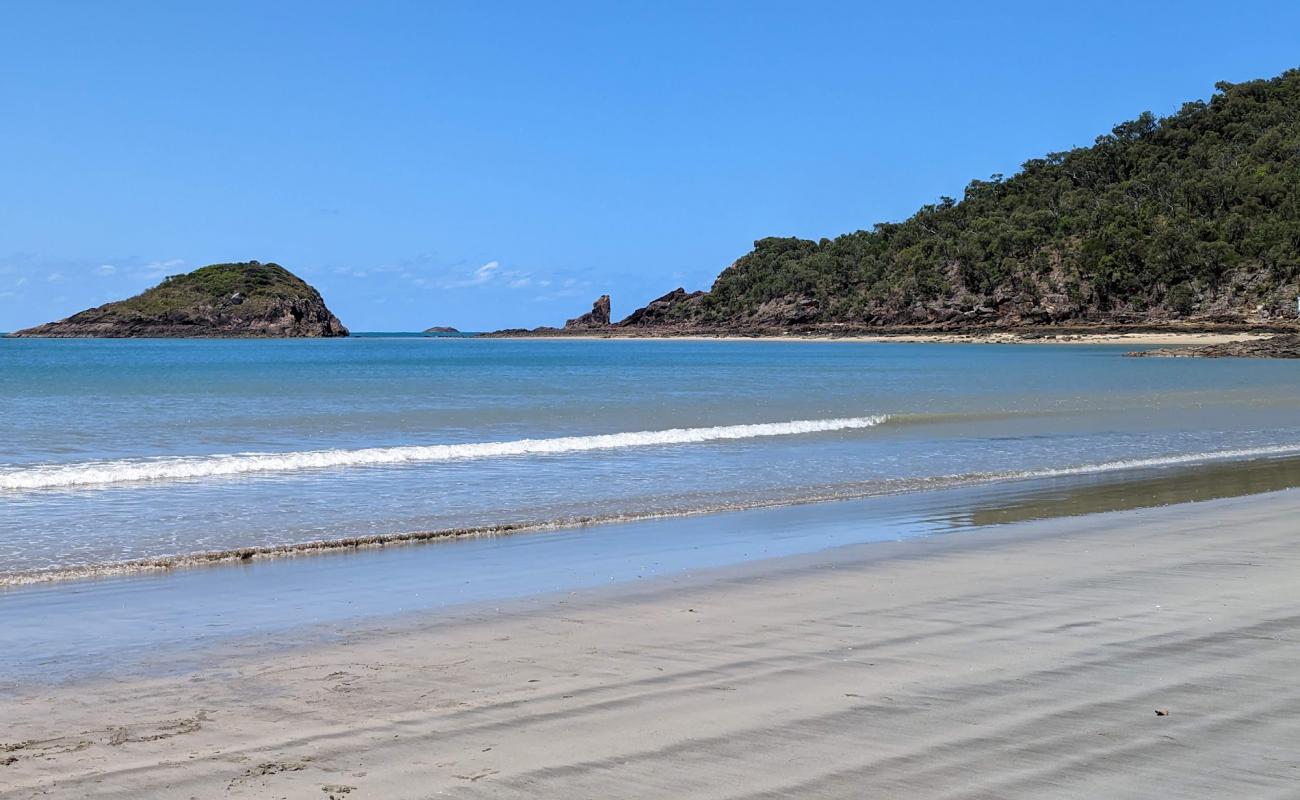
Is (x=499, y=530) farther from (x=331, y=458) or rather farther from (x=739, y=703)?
(x=331, y=458)

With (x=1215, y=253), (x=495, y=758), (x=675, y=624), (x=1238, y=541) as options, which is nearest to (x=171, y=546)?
(x=675, y=624)

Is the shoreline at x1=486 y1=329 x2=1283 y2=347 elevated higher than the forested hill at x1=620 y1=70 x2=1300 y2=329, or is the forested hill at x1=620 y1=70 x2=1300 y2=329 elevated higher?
the forested hill at x1=620 y1=70 x2=1300 y2=329

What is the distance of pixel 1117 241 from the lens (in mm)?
125375

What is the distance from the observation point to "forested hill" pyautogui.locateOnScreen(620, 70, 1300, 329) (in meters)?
114

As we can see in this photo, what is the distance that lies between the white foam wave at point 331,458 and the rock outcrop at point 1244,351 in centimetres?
5522

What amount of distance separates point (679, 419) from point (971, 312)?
122 m

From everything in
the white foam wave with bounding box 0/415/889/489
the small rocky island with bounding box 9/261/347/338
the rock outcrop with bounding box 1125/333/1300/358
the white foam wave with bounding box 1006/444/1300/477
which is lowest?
the white foam wave with bounding box 1006/444/1300/477

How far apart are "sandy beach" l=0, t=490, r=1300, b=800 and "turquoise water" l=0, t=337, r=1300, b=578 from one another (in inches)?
185

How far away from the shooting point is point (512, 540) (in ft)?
35.9

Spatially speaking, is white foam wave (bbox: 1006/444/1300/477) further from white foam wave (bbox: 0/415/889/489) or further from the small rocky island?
the small rocky island

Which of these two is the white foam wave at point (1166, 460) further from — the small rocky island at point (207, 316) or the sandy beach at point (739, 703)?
the small rocky island at point (207, 316)

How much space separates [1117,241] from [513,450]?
395ft

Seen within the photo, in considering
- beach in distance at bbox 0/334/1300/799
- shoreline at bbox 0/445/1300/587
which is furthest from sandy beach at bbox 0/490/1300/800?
shoreline at bbox 0/445/1300/587

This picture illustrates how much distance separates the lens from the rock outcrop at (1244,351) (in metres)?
67.4
